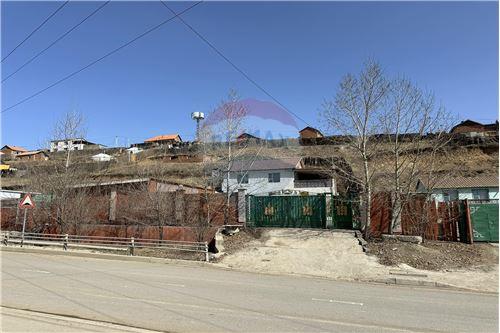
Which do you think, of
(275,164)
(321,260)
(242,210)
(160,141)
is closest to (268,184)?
(275,164)

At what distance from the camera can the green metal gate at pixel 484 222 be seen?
793 inches

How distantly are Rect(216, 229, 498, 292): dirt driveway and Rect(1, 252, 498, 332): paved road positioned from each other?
2.34 metres

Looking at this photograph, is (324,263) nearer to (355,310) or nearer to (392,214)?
(392,214)

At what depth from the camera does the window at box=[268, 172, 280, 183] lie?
54.0 meters

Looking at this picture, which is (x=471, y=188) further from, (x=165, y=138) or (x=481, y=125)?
(x=165, y=138)

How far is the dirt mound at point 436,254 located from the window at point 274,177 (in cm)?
3365

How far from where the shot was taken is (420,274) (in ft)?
51.8

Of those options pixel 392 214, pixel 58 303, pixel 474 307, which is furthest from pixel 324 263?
pixel 58 303

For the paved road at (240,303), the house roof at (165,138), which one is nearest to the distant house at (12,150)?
the house roof at (165,138)

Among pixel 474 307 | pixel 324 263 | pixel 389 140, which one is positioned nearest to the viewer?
pixel 474 307

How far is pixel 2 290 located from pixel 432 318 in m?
10.7

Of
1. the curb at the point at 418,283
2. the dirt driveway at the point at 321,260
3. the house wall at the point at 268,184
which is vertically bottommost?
the curb at the point at 418,283

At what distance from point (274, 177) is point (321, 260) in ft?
117

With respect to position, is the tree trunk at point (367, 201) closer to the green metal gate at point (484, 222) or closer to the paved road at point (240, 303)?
the green metal gate at point (484, 222)
